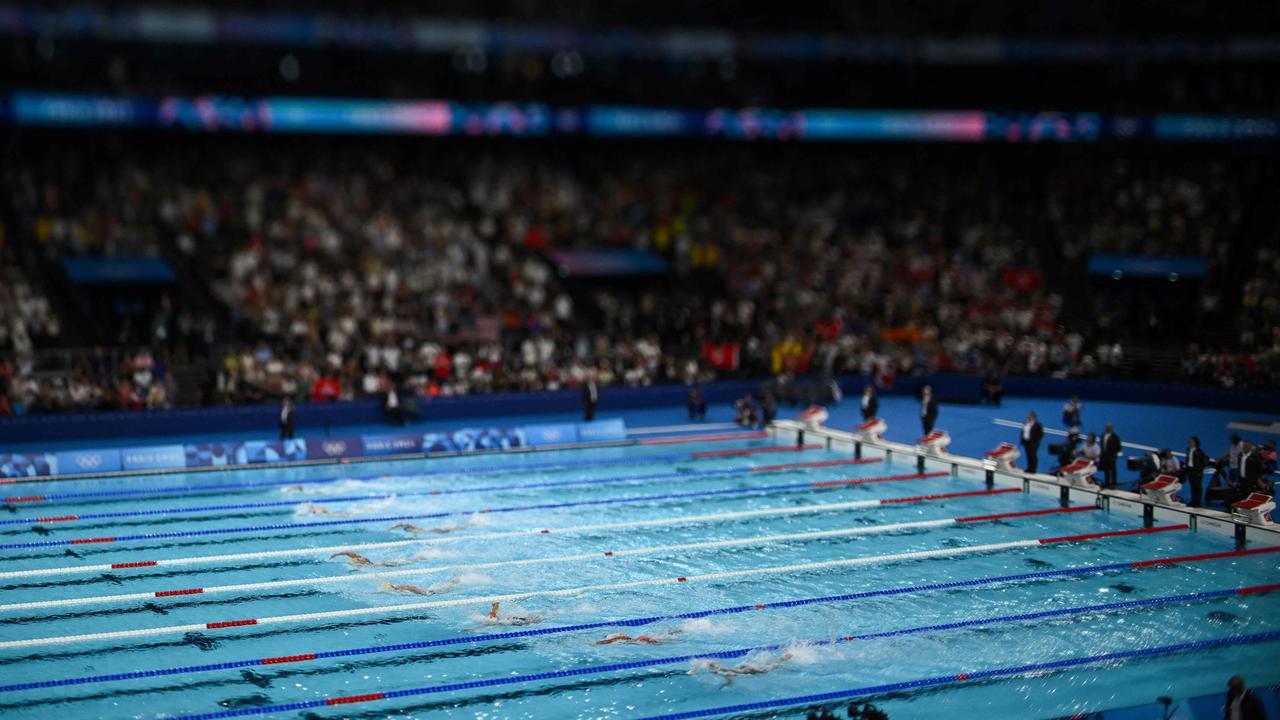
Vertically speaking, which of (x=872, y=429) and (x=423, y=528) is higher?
(x=872, y=429)

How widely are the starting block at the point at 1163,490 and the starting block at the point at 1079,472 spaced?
4.04 ft

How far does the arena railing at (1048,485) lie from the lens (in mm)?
15766

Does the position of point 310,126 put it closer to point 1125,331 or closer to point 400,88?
point 400,88

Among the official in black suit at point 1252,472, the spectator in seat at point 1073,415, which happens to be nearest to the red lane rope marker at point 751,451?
the spectator in seat at point 1073,415

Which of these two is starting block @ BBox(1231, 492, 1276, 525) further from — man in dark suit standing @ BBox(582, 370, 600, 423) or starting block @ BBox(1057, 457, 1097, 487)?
man in dark suit standing @ BBox(582, 370, 600, 423)

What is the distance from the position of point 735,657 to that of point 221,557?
23.4ft

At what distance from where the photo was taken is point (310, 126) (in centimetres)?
3144

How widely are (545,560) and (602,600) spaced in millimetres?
1675

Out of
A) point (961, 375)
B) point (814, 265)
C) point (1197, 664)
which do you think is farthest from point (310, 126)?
point (1197, 664)

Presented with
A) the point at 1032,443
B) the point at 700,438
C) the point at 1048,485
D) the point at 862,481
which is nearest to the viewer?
the point at 1048,485

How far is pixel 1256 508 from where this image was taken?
15.5 meters

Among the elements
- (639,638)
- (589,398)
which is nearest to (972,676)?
(639,638)

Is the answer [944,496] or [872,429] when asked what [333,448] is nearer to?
[872,429]

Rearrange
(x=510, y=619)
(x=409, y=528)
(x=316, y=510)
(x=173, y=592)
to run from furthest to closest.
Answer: (x=316, y=510) < (x=409, y=528) < (x=173, y=592) < (x=510, y=619)
